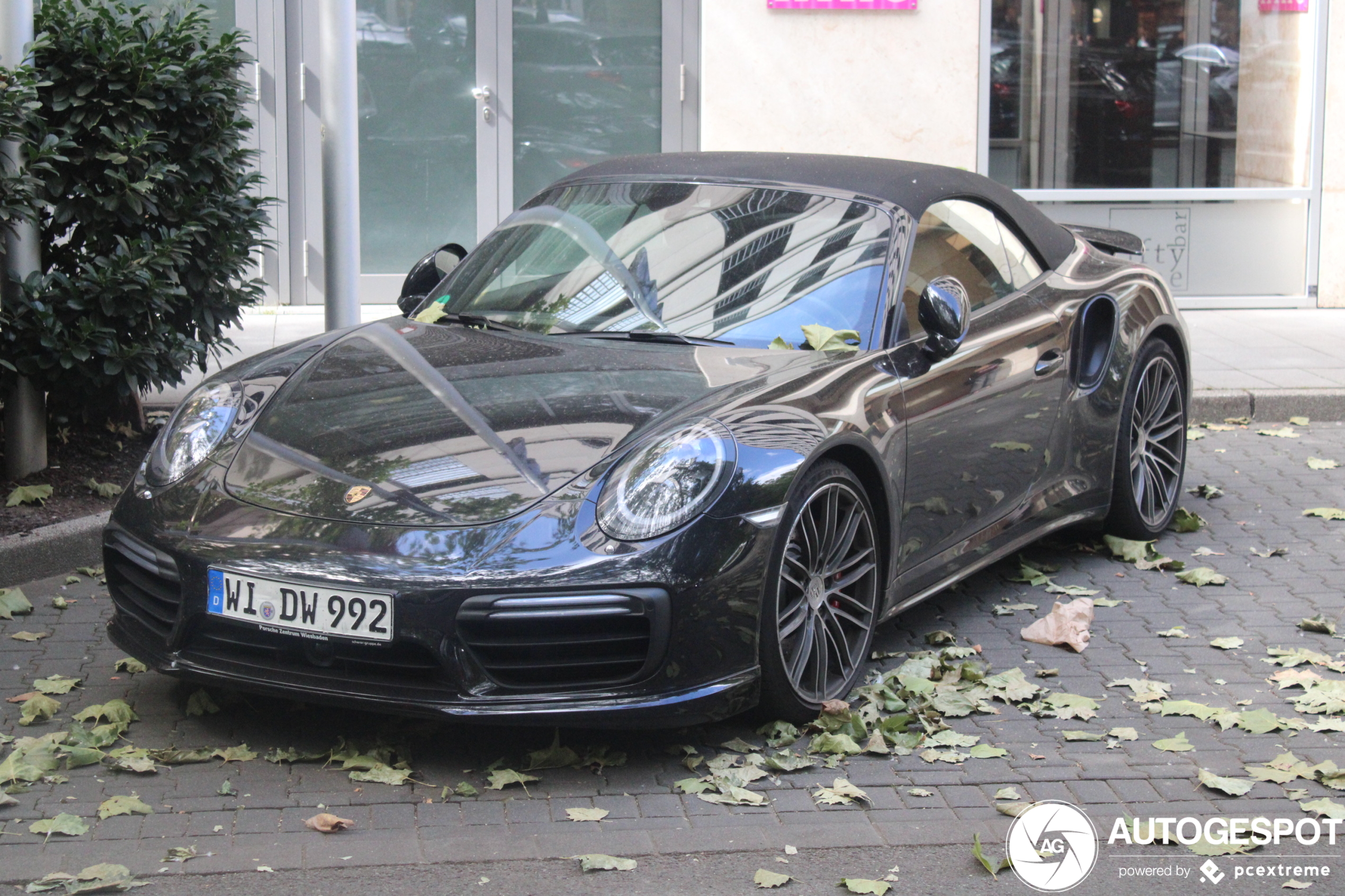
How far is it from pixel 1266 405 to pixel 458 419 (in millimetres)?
5924

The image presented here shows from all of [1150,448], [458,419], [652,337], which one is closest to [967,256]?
[652,337]

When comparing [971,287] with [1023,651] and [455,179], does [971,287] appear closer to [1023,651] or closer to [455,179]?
[1023,651]

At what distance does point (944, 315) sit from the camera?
4.53m

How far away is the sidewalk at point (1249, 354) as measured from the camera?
866cm

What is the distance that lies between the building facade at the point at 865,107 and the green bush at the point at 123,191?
472cm

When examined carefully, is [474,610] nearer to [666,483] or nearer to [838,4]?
[666,483]

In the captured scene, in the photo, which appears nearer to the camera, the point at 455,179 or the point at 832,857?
the point at 832,857

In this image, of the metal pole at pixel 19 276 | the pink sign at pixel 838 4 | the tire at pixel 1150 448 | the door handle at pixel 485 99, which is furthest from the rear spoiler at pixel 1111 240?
the door handle at pixel 485 99

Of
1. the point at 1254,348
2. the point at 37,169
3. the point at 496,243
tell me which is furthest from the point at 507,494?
the point at 1254,348

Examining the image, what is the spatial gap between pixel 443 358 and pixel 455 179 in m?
7.10

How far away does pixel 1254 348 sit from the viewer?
10203 millimetres

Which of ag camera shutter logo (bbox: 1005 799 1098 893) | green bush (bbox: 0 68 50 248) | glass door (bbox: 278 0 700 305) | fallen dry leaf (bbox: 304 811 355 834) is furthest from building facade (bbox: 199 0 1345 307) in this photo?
ag camera shutter logo (bbox: 1005 799 1098 893)

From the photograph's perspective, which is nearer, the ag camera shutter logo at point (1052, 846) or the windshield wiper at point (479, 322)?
the ag camera shutter logo at point (1052, 846)
